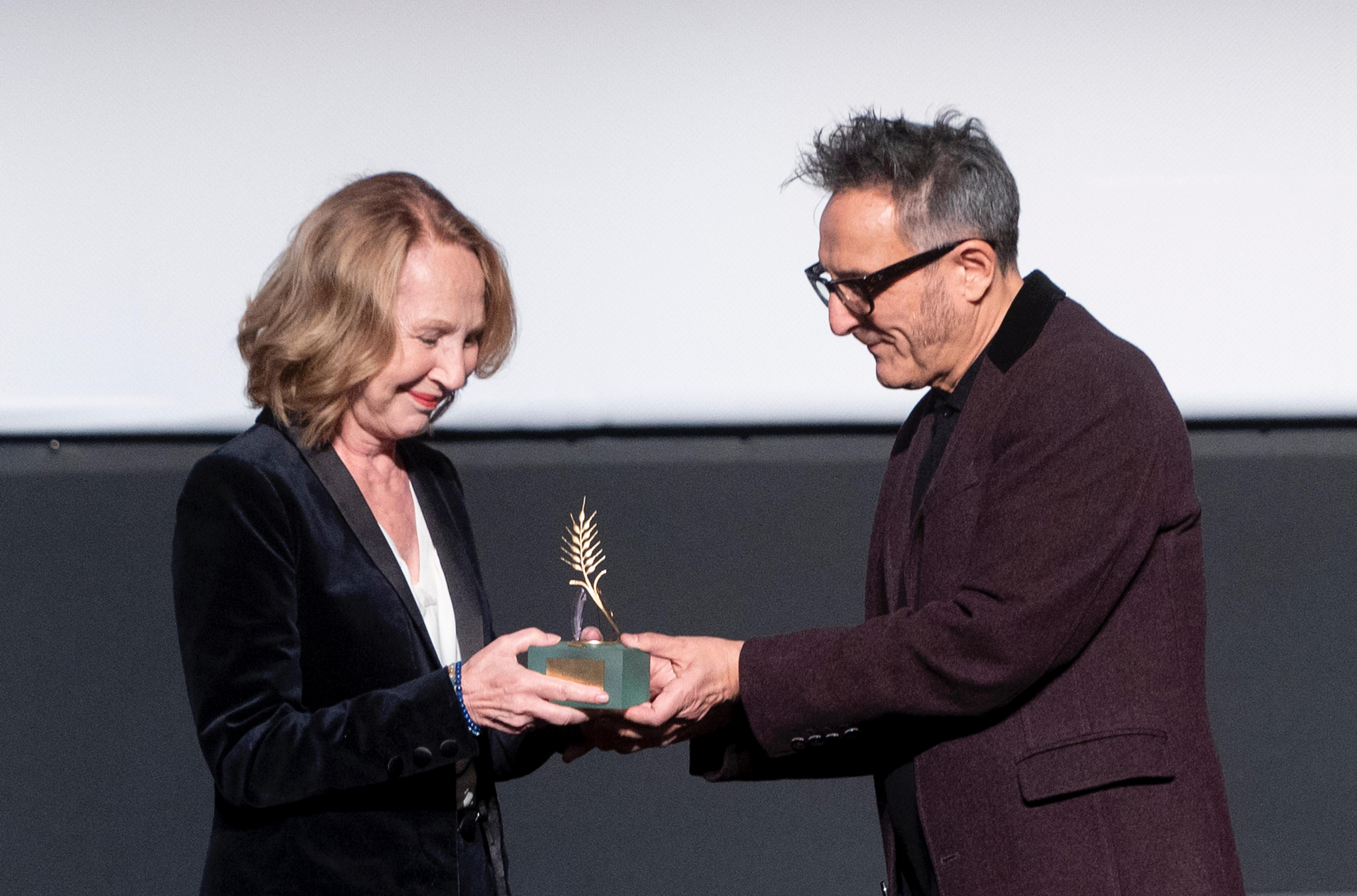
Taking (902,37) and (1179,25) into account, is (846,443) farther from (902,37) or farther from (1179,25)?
(1179,25)

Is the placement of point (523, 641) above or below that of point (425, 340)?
below

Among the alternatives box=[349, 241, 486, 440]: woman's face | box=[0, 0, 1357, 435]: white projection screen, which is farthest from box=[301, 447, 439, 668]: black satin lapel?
box=[0, 0, 1357, 435]: white projection screen

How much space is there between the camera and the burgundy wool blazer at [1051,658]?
1.32m

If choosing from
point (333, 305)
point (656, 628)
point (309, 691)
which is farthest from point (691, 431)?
point (309, 691)

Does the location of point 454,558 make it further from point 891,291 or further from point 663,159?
point 663,159

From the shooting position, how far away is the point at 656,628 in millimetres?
2967

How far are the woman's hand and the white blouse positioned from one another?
20cm

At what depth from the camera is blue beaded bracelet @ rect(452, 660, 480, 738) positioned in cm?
138

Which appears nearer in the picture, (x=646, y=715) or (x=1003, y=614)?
(x=1003, y=614)

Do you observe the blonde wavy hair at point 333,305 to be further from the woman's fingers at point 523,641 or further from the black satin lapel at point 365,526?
the woman's fingers at point 523,641

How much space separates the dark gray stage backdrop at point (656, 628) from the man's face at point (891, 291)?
129cm

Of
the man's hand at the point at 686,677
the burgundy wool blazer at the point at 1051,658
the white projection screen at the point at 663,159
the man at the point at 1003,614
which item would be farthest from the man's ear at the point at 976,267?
the white projection screen at the point at 663,159

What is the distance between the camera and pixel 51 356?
283 cm

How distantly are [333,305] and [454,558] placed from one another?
16.6 inches
